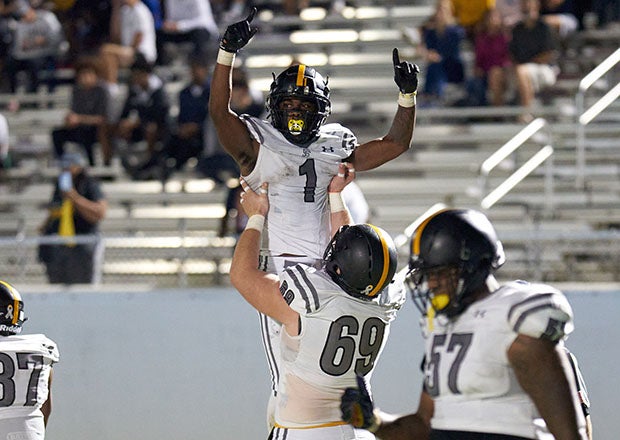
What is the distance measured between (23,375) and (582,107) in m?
6.24

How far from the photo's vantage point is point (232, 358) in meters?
8.36

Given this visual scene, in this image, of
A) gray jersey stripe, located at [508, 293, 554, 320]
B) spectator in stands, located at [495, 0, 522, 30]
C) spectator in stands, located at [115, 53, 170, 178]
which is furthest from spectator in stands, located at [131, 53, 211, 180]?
gray jersey stripe, located at [508, 293, 554, 320]

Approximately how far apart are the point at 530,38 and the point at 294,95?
5.83 metres

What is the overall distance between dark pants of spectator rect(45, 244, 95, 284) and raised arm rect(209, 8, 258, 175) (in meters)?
3.44

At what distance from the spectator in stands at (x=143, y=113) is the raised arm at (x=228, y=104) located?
580 cm

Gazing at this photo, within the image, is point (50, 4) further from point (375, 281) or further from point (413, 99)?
point (375, 281)

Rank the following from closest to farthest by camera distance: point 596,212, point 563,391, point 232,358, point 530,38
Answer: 1. point 563,391
2. point 232,358
3. point 596,212
4. point 530,38

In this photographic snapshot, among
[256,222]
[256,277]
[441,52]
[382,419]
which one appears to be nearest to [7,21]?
[441,52]

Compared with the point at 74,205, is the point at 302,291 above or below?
above

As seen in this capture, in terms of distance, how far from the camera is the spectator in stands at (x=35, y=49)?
13055 millimetres

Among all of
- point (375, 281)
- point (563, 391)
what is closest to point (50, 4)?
point (375, 281)

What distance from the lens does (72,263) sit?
8.73 metres

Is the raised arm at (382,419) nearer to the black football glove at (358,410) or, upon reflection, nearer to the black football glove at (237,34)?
the black football glove at (358,410)

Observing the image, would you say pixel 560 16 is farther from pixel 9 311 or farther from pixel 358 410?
pixel 358 410
